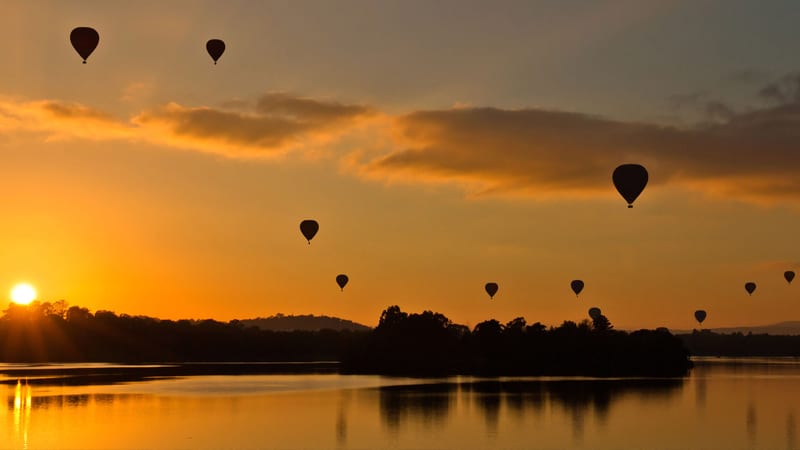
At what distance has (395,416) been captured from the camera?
6612cm

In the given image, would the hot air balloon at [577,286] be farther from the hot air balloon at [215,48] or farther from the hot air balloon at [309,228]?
the hot air balloon at [215,48]

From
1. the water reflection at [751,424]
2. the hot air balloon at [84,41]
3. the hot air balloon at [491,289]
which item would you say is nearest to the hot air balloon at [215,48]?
the hot air balloon at [84,41]

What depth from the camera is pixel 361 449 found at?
50.1 metres

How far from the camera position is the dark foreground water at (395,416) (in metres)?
53.2

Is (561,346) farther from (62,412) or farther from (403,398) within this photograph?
(62,412)

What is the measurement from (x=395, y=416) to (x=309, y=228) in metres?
37.0

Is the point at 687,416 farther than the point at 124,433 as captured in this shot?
Yes

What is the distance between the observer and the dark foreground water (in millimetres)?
53219

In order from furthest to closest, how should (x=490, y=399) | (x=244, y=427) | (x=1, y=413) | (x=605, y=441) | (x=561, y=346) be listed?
1. (x=561, y=346)
2. (x=490, y=399)
3. (x=1, y=413)
4. (x=244, y=427)
5. (x=605, y=441)

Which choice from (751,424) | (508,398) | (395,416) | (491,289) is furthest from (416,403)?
(491,289)

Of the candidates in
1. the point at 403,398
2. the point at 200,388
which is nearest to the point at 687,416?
the point at 403,398

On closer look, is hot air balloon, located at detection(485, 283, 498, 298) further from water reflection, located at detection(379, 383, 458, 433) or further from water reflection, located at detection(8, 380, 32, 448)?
water reflection, located at detection(8, 380, 32, 448)

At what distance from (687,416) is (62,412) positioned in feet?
121

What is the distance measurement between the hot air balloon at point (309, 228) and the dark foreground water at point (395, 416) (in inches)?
517
